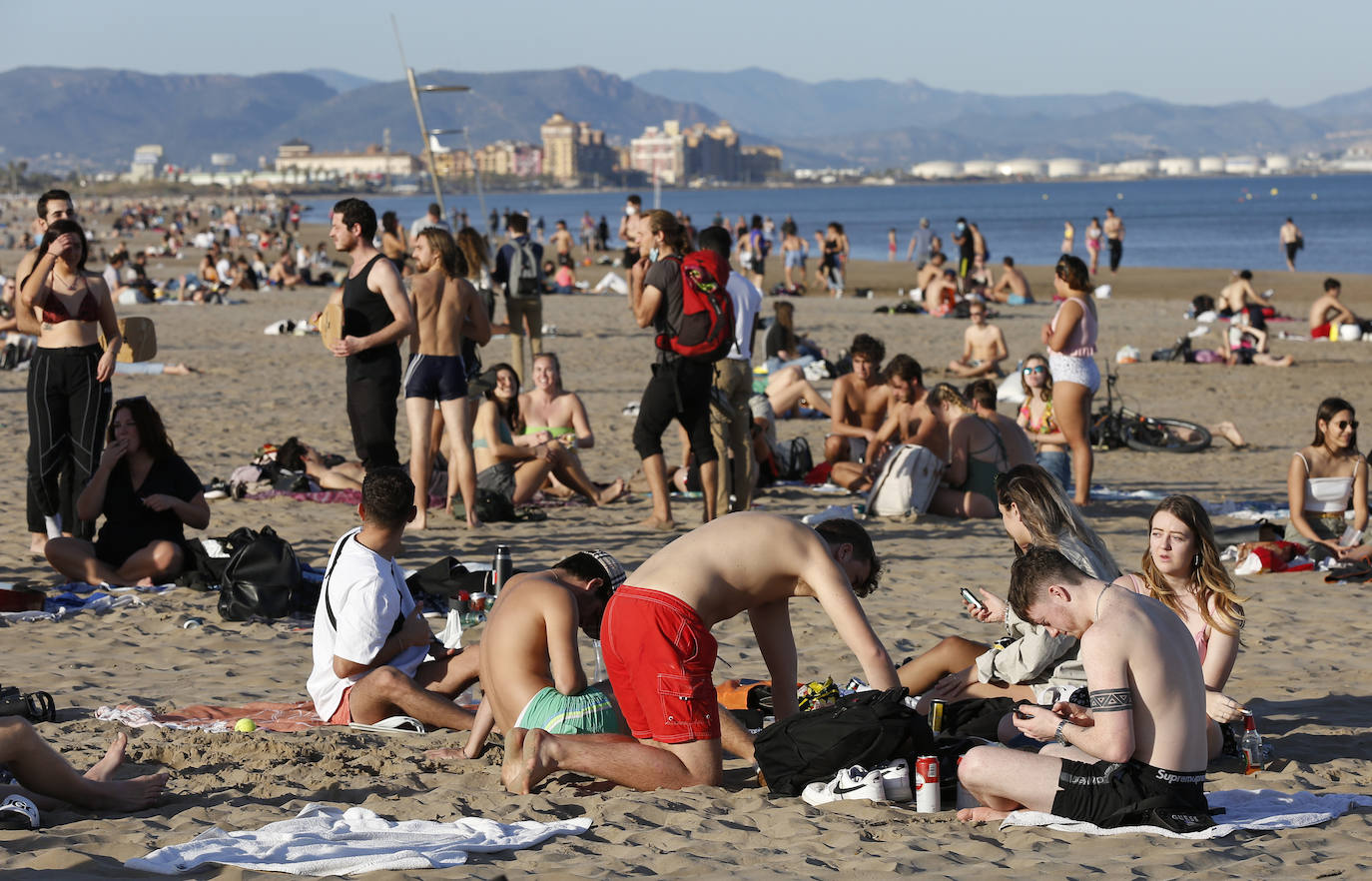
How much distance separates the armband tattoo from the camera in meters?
3.70

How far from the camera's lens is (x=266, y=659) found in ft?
19.4

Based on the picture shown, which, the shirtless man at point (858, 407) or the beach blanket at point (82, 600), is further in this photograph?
the shirtless man at point (858, 407)

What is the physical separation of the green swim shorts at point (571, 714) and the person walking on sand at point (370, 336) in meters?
3.47

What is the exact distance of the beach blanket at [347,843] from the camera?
338 cm

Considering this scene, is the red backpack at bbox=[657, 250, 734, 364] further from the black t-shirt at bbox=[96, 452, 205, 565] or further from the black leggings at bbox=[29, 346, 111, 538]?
the black leggings at bbox=[29, 346, 111, 538]

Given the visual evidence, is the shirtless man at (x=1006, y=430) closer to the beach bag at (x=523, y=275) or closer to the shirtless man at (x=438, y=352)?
the shirtless man at (x=438, y=352)

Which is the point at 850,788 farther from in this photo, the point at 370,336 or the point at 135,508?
the point at 370,336

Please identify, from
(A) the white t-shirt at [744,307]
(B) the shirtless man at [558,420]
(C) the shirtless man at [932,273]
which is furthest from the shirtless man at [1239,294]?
(B) the shirtless man at [558,420]

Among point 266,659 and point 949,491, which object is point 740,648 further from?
point 949,491

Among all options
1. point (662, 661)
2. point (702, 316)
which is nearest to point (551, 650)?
point (662, 661)

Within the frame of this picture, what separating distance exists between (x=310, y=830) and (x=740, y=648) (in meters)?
2.77

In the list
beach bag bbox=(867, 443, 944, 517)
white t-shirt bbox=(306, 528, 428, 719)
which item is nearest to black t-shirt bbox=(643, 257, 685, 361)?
beach bag bbox=(867, 443, 944, 517)

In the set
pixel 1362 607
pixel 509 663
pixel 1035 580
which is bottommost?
pixel 1362 607

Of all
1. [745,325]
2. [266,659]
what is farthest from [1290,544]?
[266,659]
